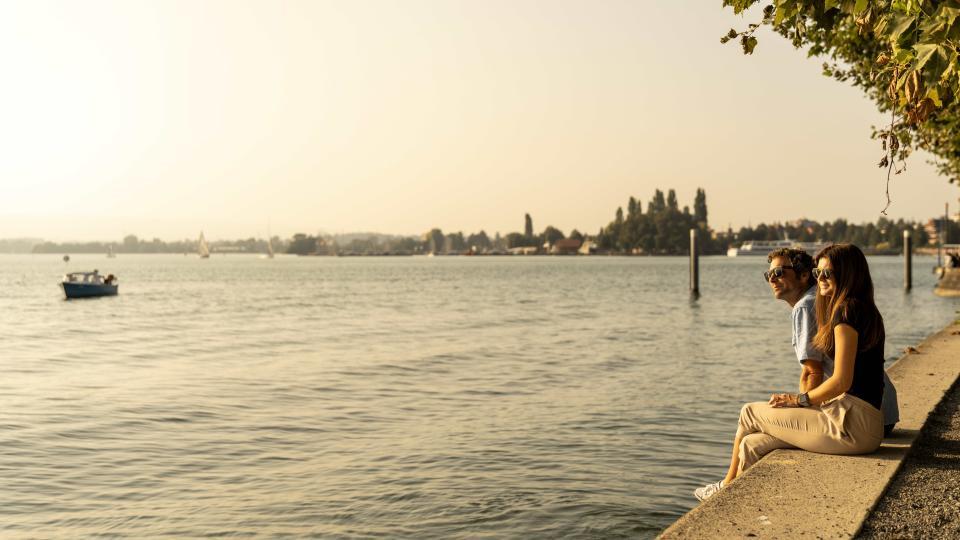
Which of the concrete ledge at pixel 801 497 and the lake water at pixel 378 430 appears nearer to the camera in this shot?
the concrete ledge at pixel 801 497

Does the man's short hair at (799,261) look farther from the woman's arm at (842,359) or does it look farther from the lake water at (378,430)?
the lake water at (378,430)

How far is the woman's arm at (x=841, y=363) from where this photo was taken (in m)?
6.89

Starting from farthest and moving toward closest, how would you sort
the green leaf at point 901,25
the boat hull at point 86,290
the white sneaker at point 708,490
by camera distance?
1. the boat hull at point 86,290
2. the white sneaker at point 708,490
3. the green leaf at point 901,25

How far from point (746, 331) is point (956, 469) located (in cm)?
2969

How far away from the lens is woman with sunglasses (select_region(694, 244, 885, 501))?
690 centimetres

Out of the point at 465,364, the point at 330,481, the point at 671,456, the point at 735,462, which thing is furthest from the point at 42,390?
the point at 735,462

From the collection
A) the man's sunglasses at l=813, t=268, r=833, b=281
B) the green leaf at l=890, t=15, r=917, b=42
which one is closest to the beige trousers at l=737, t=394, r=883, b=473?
the man's sunglasses at l=813, t=268, r=833, b=281

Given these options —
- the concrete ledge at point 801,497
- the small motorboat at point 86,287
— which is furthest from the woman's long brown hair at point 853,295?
the small motorboat at point 86,287

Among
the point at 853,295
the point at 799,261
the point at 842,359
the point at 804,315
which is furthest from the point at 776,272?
the point at 842,359

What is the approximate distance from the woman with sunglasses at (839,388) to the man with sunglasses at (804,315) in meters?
0.15

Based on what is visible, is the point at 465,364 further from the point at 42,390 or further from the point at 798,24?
the point at 798,24

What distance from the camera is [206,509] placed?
33.9ft

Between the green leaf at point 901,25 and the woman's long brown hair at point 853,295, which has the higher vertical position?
the green leaf at point 901,25

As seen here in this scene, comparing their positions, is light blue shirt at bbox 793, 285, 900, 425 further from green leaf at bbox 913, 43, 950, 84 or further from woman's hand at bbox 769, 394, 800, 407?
green leaf at bbox 913, 43, 950, 84
